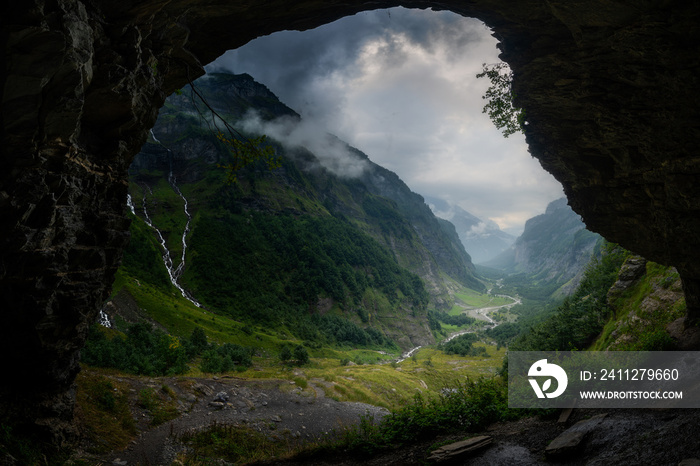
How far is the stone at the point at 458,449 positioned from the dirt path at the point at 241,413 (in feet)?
26.7

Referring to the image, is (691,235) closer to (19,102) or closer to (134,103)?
(134,103)

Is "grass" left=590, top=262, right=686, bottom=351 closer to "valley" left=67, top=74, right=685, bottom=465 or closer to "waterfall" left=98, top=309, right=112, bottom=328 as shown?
"valley" left=67, top=74, right=685, bottom=465

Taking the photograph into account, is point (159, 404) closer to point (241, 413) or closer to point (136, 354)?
point (241, 413)

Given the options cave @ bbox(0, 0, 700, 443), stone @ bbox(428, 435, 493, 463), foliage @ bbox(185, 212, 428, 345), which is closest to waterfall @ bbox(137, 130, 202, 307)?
foliage @ bbox(185, 212, 428, 345)

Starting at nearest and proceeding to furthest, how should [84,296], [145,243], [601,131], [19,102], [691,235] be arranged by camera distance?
[19,102] < [84,296] < [691,235] < [601,131] < [145,243]

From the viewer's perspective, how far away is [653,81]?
9445mm

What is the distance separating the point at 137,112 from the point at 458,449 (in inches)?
→ 596

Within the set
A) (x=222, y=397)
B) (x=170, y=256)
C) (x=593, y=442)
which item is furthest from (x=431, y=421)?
(x=170, y=256)

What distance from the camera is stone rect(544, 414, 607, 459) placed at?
8.34 meters

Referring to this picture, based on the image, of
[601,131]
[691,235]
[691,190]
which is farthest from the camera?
[601,131]

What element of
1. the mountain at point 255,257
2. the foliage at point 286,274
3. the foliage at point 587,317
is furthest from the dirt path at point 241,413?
the foliage at point 286,274

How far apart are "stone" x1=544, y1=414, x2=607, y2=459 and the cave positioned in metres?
8.37

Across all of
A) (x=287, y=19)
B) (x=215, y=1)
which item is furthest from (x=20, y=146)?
(x=287, y=19)

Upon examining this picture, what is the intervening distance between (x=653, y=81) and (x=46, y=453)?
2155 centimetres
